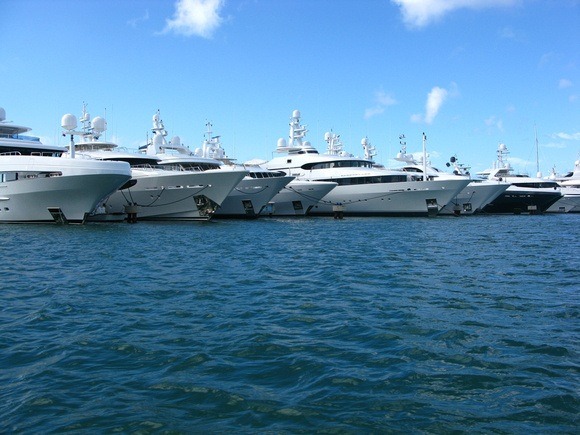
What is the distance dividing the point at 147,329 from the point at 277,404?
3.69 metres

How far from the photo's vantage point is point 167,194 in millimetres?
37781

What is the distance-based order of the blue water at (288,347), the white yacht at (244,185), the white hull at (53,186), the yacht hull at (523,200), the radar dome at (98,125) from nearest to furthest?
the blue water at (288,347) → the white hull at (53,186) → the white yacht at (244,185) → the radar dome at (98,125) → the yacht hull at (523,200)

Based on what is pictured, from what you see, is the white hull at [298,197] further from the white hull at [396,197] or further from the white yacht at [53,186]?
the white yacht at [53,186]

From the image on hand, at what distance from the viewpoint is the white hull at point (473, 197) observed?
54.6 metres

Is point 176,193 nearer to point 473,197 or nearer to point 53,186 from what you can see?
point 53,186

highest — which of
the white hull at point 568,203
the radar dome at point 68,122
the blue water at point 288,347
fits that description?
the radar dome at point 68,122

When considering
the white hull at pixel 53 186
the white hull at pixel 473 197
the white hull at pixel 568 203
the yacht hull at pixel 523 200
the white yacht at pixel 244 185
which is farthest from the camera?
the white hull at pixel 568 203

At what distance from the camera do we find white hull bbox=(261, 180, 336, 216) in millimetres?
46969

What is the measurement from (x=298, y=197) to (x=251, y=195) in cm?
601

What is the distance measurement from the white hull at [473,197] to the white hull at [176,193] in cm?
2624

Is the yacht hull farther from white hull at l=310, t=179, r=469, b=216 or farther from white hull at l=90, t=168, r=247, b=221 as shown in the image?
white hull at l=90, t=168, r=247, b=221

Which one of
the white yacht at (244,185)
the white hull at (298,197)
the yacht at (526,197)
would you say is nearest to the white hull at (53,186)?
the white yacht at (244,185)

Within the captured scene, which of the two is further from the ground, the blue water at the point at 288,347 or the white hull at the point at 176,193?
the white hull at the point at 176,193

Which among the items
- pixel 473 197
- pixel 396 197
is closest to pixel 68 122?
pixel 396 197
